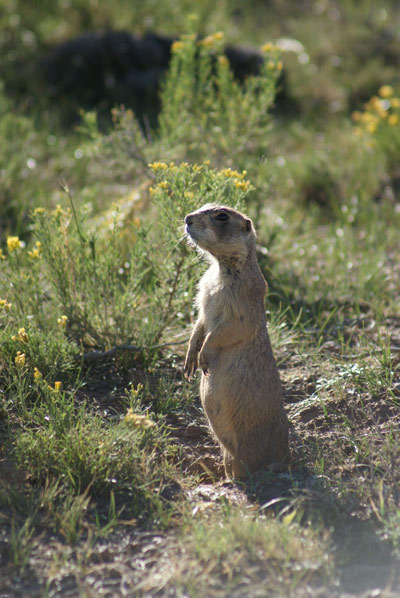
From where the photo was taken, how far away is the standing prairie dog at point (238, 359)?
3.80 meters

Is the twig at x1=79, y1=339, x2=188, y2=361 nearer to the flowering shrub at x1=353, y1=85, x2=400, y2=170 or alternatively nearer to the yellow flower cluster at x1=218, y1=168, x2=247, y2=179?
the yellow flower cluster at x1=218, y1=168, x2=247, y2=179

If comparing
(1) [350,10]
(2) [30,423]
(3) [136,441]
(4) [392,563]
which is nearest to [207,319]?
(3) [136,441]

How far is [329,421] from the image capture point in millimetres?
4270

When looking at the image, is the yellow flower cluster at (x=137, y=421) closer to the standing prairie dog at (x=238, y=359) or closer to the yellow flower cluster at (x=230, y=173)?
the standing prairie dog at (x=238, y=359)

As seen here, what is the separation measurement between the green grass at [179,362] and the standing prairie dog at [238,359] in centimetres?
20

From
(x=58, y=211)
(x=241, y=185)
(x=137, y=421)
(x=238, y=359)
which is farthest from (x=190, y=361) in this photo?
(x=58, y=211)

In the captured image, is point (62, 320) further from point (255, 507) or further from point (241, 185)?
point (255, 507)

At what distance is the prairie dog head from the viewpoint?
378cm

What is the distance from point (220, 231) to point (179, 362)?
4.34 ft

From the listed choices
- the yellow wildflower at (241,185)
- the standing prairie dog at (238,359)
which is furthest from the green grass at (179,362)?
the standing prairie dog at (238,359)

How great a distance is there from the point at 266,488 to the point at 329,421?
783 mm

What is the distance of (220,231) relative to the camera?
12.5 ft

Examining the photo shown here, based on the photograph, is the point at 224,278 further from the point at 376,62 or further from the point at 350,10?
the point at 350,10

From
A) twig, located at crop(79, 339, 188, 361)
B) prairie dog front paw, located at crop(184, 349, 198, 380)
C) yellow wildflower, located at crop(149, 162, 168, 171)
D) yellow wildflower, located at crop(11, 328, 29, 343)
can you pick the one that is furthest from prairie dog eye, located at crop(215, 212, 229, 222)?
yellow wildflower, located at crop(11, 328, 29, 343)
